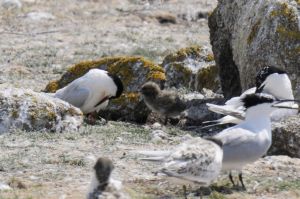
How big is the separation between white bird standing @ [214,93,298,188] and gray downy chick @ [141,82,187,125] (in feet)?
11.7

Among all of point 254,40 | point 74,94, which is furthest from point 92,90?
point 254,40

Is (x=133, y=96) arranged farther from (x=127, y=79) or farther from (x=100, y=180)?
(x=100, y=180)

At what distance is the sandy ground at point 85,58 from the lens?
28.7 ft

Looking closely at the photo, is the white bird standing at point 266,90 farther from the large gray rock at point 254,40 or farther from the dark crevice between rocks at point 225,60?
the dark crevice between rocks at point 225,60

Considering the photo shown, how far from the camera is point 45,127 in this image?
1112cm

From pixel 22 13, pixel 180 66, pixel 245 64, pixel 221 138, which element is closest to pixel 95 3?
pixel 22 13

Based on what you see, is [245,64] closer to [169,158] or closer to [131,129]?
[131,129]

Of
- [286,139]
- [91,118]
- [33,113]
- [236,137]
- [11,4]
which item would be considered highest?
[11,4]

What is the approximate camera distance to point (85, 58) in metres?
17.6

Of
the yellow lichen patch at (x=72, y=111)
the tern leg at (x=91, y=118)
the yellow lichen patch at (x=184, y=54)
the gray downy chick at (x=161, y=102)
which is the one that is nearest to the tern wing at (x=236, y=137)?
the yellow lichen patch at (x=72, y=111)

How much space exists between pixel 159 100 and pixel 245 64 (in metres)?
1.37

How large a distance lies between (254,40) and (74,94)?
2.70 m

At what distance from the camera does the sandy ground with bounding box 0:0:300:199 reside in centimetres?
873

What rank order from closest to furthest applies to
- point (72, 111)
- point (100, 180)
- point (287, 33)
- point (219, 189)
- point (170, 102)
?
point (100, 180) < point (219, 189) < point (72, 111) < point (287, 33) < point (170, 102)
